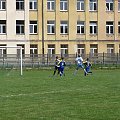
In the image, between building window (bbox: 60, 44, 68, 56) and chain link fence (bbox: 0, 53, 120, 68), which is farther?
building window (bbox: 60, 44, 68, 56)

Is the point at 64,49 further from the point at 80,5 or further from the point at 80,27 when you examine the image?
the point at 80,5

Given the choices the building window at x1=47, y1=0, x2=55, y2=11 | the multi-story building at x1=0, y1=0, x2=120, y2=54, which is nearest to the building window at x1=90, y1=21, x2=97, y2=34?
the multi-story building at x1=0, y1=0, x2=120, y2=54

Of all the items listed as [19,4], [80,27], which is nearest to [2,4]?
[19,4]

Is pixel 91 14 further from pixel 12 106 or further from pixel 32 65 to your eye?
pixel 12 106

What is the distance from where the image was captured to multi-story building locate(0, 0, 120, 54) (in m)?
63.8

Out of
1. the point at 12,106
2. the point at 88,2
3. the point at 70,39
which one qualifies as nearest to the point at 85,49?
the point at 70,39

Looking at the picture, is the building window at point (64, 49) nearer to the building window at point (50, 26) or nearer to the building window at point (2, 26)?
the building window at point (50, 26)

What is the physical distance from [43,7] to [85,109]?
51.1 m

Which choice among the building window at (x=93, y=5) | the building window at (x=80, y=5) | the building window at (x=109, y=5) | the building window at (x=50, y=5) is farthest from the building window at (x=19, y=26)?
the building window at (x=109, y=5)

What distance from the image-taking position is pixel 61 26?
66.2 meters

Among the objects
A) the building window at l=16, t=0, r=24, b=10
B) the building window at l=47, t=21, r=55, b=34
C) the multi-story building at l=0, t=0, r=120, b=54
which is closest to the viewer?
the multi-story building at l=0, t=0, r=120, b=54

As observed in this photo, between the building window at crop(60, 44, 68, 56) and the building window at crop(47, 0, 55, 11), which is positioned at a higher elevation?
the building window at crop(47, 0, 55, 11)

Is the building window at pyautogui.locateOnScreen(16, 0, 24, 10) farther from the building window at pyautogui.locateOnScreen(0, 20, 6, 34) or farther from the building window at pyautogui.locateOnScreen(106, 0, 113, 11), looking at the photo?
the building window at pyautogui.locateOnScreen(106, 0, 113, 11)

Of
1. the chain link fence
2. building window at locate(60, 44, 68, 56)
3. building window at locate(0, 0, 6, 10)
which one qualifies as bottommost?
the chain link fence
